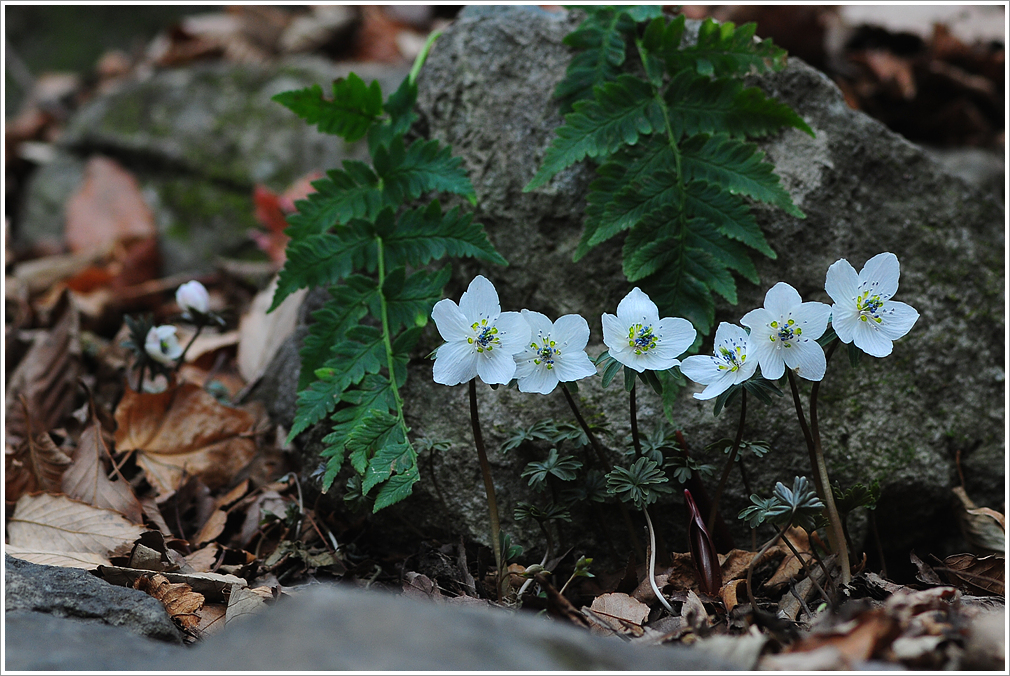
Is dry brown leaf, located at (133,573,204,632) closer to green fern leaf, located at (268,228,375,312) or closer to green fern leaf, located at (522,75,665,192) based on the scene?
green fern leaf, located at (268,228,375,312)

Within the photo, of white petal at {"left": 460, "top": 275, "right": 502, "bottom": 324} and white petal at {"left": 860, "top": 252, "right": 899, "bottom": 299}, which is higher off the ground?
white petal at {"left": 860, "top": 252, "right": 899, "bottom": 299}

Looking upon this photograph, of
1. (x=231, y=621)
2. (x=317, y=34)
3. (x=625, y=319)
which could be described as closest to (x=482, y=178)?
(x=625, y=319)

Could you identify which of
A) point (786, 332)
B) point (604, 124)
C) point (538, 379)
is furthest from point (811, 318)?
point (604, 124)

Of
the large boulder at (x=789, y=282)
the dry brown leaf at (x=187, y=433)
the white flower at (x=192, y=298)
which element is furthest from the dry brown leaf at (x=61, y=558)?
the white flower at (x=192, y=298)

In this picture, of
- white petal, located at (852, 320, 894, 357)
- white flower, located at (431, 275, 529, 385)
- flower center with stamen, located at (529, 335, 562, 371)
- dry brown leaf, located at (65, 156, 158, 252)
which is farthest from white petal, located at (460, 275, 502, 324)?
dry brown leaf, located at (65, 156, 158, 252)

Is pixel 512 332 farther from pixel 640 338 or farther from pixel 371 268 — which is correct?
pixel 371 268

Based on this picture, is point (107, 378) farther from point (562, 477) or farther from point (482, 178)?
point (562, 477)
